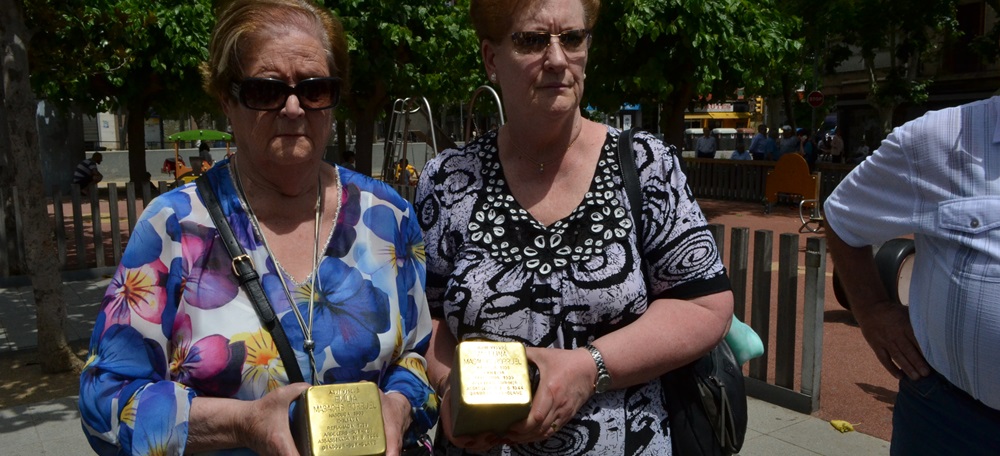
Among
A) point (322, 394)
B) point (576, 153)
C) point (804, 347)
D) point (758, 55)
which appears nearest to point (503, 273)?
point (576, 153)

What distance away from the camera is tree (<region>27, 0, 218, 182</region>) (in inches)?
292

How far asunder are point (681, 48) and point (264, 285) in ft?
41.7

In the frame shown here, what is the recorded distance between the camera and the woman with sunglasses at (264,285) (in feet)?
5.46

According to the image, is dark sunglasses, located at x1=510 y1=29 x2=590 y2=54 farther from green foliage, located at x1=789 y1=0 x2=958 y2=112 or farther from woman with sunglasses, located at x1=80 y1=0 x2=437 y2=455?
green foliage, located at x1=789 y1=0 x2=958 y2=112

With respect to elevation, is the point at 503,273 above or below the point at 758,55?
below

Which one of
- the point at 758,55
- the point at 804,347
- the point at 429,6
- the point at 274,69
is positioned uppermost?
the point at 429,6

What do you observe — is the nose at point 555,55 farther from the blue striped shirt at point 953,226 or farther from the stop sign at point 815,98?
the stop sign at point 815,98

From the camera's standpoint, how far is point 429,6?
51.7 feet

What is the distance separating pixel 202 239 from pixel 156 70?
16.6 metres

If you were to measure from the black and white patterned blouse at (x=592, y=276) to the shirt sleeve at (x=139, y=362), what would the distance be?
62 cm

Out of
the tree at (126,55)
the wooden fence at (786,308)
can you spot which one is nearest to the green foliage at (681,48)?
the tree at (126,55)

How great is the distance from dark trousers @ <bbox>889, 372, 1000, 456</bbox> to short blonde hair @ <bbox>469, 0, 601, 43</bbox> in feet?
3.84

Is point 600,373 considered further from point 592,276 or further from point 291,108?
point 291,108

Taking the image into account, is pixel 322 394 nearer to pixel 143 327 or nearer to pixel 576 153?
pixel 143 327
